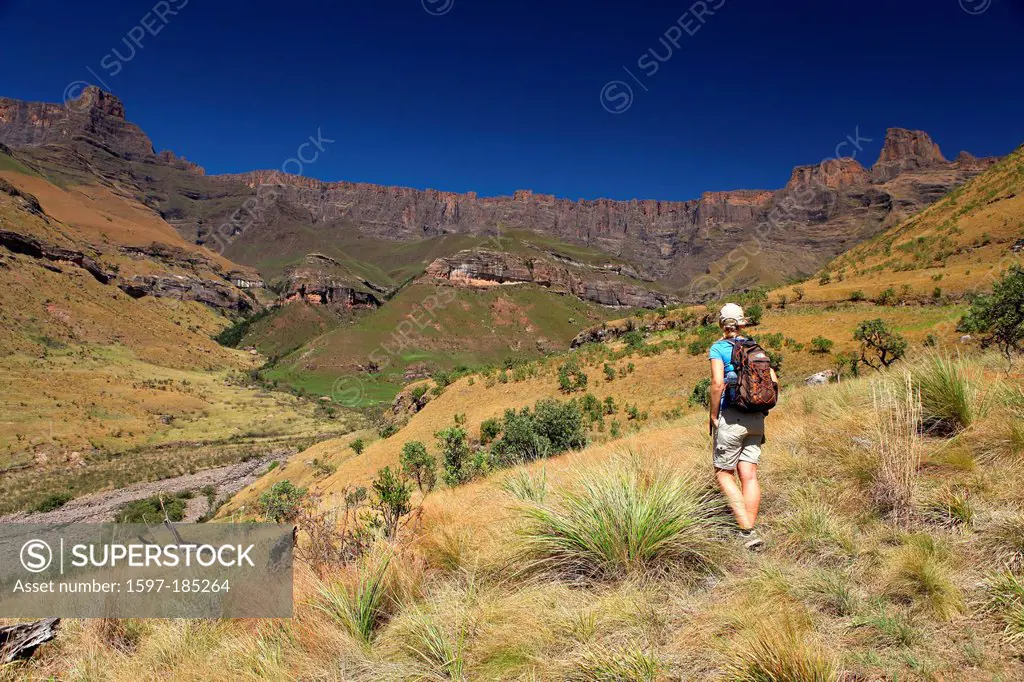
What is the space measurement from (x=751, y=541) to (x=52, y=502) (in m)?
38.5

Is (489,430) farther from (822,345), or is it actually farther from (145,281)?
(145,281)

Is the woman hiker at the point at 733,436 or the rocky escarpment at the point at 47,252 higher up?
the rocky escarpment at the point at 47,252

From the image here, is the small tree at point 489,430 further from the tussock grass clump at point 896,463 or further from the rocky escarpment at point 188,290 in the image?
the rocky escarpment at point 188,290

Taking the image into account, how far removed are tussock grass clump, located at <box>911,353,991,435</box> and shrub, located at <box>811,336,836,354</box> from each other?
1109cm

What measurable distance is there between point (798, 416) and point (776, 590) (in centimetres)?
561

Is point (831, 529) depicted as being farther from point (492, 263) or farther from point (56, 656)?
point (492, 263)

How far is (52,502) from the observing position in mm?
26781

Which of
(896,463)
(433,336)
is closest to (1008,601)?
(896,463)

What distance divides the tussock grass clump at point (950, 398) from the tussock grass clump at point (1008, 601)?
2.67 meters

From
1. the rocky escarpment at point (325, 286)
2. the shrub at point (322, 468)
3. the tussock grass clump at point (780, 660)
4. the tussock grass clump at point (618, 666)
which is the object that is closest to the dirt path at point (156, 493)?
the shrub at point (322, 468)

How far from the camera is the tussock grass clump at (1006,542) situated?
8.19 feet

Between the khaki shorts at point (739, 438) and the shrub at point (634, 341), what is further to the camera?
the shrub at point (634, 341)

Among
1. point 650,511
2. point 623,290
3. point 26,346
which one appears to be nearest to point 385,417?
point 650,511

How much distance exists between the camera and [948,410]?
456cm
